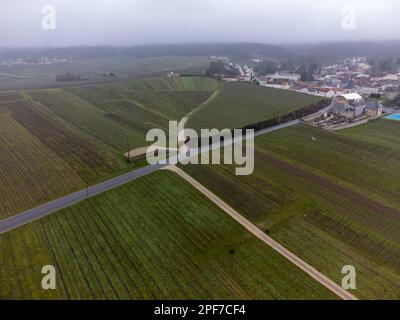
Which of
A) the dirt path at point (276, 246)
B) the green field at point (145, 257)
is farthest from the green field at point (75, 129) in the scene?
the dirt path at point (276, 246)

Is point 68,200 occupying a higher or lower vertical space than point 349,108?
lower

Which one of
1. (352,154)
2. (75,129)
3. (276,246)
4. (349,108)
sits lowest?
(276,246)

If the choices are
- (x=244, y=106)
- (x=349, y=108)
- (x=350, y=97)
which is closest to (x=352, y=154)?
(x=349, y=108)

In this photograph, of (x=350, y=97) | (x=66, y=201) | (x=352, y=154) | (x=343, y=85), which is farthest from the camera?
(x=343, y=85)

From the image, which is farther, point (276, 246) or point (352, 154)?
point (352, 154)

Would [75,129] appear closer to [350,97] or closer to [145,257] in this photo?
[145,257]
